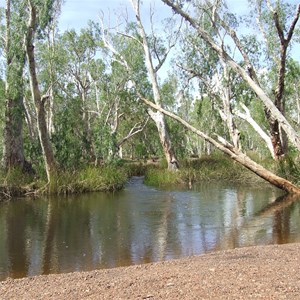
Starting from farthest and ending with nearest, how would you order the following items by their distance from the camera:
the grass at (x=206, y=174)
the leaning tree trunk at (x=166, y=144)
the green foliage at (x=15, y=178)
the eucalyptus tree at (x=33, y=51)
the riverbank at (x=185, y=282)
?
the leaning tree trunk at (x=166, y=144)
the grass at (x=206, y=174)
the green foliage at (x=15, y=178)
the eucalyptus tree at (x=33, y=51)
the riverbank at (x=185, y=282)

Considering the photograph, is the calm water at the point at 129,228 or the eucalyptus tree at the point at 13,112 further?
the eucalyptus tree at the point at 13,112

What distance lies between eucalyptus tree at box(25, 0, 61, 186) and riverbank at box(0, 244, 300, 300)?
1195 cm

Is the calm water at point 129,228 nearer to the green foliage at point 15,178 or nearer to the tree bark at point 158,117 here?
the green foliage at point 15,178

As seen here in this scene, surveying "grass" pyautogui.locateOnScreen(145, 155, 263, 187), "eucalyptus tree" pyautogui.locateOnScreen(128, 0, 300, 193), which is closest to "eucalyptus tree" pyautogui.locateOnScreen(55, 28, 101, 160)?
"grass" pyautogui.locateOnScreen(145, 155, 263, 187)

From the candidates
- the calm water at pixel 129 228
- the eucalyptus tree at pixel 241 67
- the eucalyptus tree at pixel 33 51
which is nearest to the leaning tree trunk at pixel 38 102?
the eucalyptus tree at pixel 33 51

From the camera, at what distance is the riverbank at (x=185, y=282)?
16.4 ft

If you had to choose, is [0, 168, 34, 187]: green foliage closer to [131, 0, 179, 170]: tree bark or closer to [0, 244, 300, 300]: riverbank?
[131, 0, 179, 170]: tree bark

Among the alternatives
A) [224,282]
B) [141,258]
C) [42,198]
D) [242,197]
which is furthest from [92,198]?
[224,282]

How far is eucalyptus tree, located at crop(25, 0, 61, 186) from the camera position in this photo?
1722 cm

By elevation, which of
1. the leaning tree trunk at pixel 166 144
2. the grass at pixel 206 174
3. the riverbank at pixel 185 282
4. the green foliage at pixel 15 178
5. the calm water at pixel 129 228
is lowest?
the calm water at pixel 129 228

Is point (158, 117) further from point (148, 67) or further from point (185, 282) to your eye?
point (185, 282)

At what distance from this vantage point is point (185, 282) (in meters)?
5.49

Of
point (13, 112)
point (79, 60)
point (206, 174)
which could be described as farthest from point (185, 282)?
point (79, 60)

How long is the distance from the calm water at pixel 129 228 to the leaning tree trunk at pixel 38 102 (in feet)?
6.13
